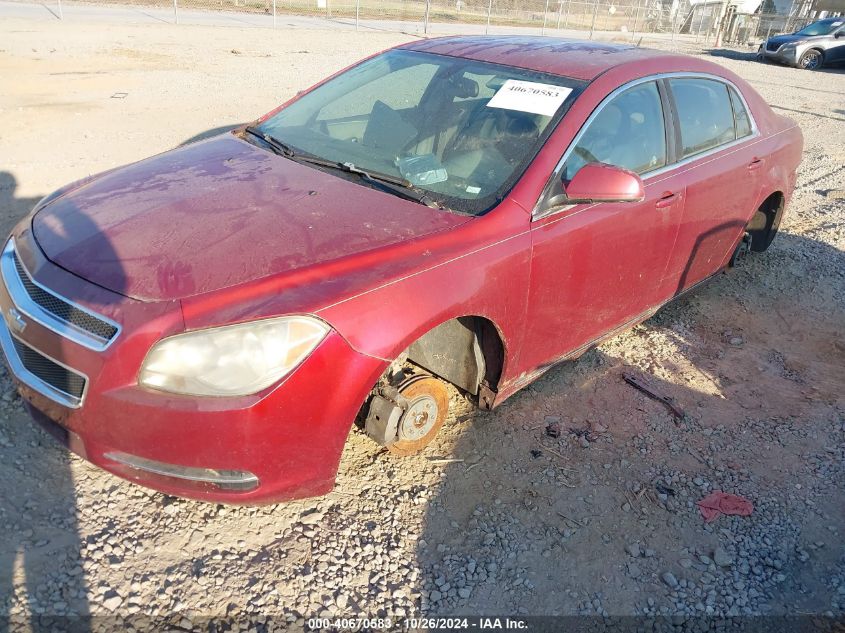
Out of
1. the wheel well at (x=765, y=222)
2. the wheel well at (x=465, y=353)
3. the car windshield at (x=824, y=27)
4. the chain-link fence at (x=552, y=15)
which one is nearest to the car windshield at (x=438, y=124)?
the wheel well at (x=465, y=353)

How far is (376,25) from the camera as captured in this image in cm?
2683

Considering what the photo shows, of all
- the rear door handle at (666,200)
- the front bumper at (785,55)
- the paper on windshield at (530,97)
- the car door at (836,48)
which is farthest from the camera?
the front bumper at (785,55)

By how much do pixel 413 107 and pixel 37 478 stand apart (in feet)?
8.23

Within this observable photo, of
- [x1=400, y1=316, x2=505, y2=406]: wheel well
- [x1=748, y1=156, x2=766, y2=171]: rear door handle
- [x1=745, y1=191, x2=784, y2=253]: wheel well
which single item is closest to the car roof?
[x1=748, y1=156, x2=766, y2=171]: rear door handle

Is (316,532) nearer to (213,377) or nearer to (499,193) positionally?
(213,377)

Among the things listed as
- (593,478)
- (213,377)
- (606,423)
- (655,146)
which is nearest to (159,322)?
(213,377)

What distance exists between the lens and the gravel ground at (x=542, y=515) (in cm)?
230

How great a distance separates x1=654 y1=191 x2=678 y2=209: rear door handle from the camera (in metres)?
3.32

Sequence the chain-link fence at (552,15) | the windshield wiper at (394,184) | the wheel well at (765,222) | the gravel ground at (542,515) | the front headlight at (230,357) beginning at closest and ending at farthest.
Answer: the front headlight at (230,357) → the gravel ground at (542,515) → the windshield wiper at (394,184) → the wheel well at (765,222) → the chain-link fence at (552,15)

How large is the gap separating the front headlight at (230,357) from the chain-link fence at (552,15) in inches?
937

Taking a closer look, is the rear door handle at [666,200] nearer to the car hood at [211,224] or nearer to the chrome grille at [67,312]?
the car hood at [211,224]

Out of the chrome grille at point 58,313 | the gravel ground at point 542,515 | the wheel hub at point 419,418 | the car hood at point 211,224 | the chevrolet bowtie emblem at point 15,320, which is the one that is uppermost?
the car hood at point 211,224

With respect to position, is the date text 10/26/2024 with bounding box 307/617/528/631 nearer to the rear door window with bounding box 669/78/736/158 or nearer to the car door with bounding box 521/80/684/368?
Result: the car door with bounding box 521/80/684/368

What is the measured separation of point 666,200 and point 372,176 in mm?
1616
